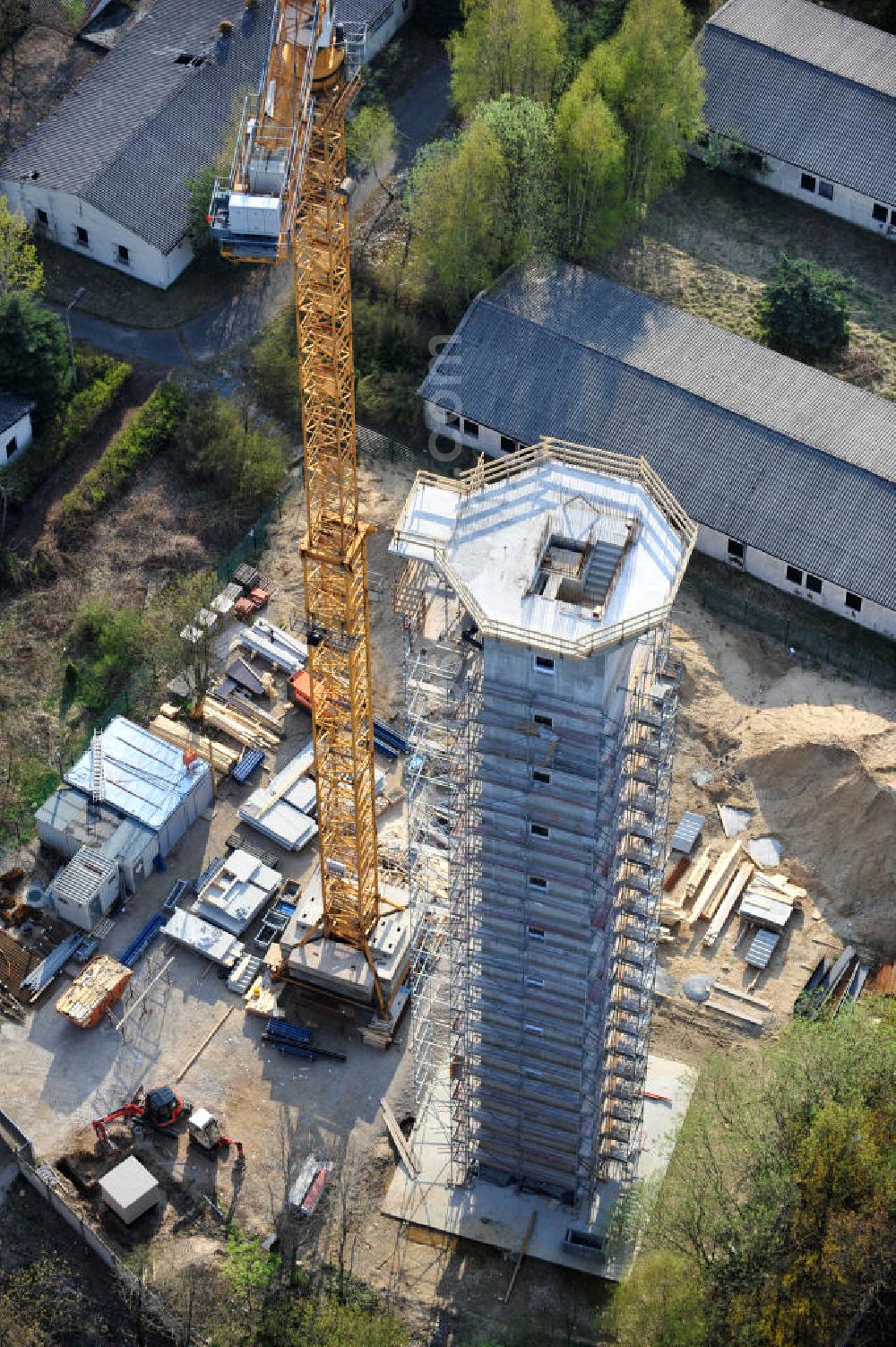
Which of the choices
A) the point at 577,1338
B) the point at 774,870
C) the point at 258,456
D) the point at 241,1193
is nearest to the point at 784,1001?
the point at 774,870

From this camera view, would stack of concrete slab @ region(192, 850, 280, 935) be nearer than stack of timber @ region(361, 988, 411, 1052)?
No

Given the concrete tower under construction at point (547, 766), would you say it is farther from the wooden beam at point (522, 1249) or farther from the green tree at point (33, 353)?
the green tree at point (33, 353)

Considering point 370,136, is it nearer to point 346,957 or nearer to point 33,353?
point 33,353

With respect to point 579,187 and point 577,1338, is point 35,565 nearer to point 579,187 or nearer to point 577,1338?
point 579,187

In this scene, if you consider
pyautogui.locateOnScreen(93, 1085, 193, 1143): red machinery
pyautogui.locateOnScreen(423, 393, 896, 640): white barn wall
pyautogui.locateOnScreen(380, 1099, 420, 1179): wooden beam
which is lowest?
pyautogui.locateOnScreen(93, 1085, 193, 1143): red machinery

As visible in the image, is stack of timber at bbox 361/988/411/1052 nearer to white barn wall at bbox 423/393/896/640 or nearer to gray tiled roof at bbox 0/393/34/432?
white barn wall at bbox 423/393/896/640

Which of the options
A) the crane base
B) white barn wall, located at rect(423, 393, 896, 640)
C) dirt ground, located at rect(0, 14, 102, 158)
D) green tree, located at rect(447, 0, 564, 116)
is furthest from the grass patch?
white barn wall, located at rect(423, 393, 896, 640)
